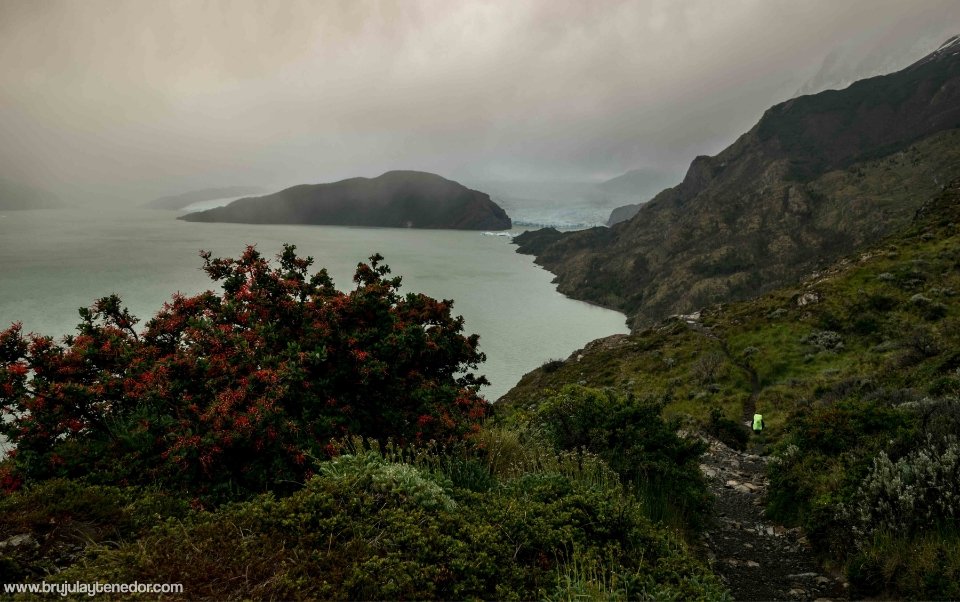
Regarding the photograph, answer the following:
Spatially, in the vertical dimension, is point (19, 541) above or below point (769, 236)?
below

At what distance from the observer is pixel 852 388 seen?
19.3m

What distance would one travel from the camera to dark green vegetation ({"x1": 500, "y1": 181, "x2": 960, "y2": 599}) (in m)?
6.30

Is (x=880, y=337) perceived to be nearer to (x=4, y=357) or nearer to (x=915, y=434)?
(x=915, y=434)

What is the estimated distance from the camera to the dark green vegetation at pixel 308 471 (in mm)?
4168

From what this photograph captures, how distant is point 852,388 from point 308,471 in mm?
22413

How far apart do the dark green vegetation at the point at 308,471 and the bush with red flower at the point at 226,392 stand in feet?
0.12

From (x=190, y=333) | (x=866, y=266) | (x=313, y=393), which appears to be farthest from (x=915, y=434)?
(x=866, y=266)

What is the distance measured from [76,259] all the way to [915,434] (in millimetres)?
130440

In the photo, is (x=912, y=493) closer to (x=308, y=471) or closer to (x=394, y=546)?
(x=394, y=546)

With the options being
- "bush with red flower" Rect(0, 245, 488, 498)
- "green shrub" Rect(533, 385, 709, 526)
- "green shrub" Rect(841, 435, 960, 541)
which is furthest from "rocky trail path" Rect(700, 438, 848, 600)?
"bush with red flower" Rect(0, 245, 488, 498)

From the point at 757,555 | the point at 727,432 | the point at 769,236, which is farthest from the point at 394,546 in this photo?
the point at 769,236

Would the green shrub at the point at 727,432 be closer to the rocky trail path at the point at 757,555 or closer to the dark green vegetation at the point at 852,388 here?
the dark green vegetation at the point at 852,388

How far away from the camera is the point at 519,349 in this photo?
79812 mm

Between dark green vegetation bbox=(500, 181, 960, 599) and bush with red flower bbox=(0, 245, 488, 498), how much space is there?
6451mm
